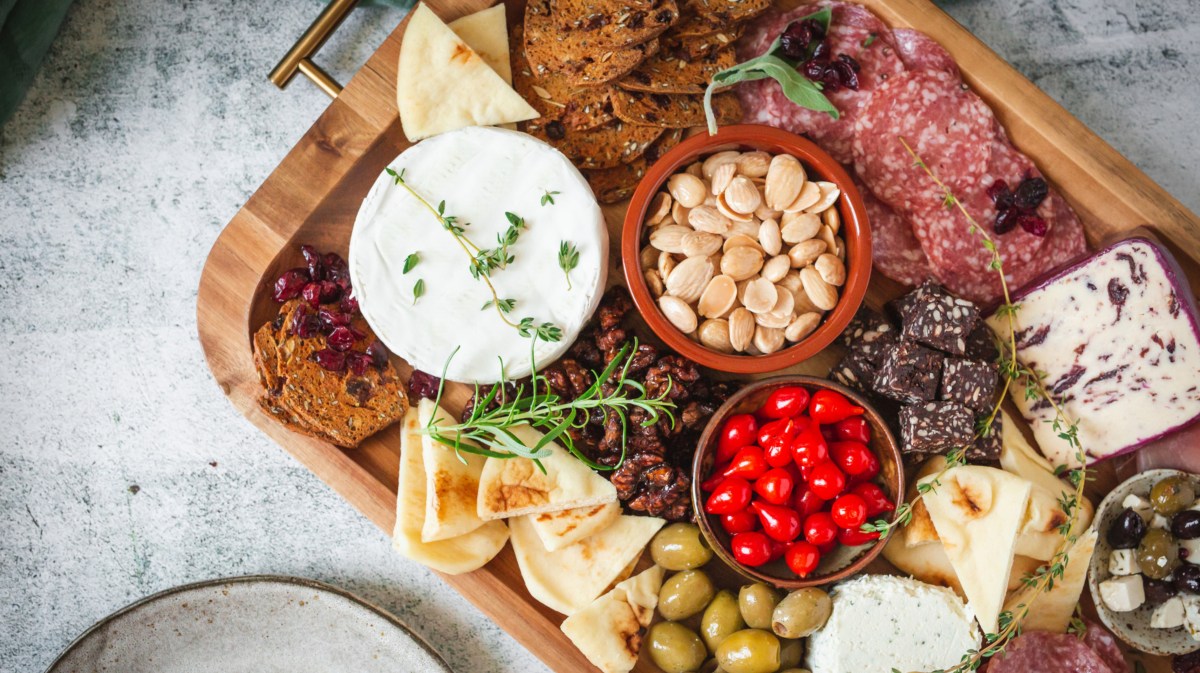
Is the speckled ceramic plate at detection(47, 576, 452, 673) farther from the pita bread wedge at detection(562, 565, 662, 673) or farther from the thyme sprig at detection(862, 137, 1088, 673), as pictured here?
the thyme sprig at detection(862, 137, 1088, 673)

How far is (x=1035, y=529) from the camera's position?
185cm

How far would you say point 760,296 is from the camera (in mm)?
1760

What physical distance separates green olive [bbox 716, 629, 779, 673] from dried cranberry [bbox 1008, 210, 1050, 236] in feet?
3.57

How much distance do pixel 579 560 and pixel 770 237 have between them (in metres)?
0.86

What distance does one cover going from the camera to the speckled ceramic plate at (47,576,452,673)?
204cm

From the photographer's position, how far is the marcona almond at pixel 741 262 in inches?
68.9

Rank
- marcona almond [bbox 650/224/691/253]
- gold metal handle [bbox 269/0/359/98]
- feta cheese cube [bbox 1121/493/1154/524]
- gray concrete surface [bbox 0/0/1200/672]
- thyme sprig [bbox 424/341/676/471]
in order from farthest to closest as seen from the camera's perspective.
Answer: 1. gray concrete surface [bbox 0/0/1200/672]
2. gold metal handle [bbox 269/0/359/98]
3. feta cheese cube [bbox 1121/493/1154/524]
4. marcona almond [bbox 650/224/691/253]
5. thyme sprig [bbox 424/341/676/471]

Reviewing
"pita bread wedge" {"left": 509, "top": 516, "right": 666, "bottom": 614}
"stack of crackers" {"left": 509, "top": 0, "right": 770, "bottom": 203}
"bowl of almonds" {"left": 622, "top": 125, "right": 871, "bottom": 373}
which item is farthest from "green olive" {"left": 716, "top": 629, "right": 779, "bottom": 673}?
"stack of crackers" {"left": 509, "top": 0, "right": 770, "bottom": 203}

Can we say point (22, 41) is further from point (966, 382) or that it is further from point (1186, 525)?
point (1186, 525)

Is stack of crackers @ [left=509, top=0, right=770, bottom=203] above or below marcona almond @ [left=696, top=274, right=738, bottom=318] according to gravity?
above

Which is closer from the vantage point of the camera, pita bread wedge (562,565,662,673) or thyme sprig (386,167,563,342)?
thyme sprig (386,167,563,342)

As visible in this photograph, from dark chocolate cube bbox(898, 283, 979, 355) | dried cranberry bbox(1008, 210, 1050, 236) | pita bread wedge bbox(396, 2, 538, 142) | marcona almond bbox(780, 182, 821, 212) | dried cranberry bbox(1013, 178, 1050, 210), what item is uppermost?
pita bread wedge bbox(396, 2, 538, 142)

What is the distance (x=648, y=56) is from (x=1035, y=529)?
1355 mm

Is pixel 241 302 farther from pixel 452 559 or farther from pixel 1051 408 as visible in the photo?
pixel 1051 408
